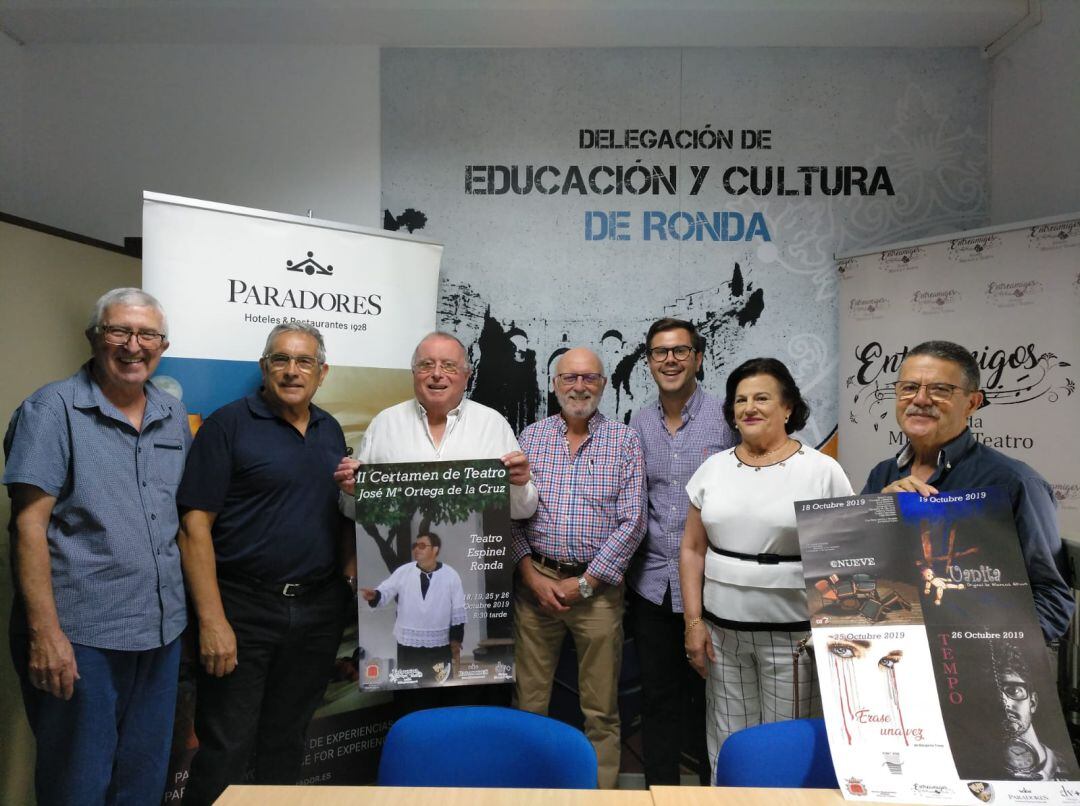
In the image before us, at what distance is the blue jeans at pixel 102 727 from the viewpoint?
2.03 meters

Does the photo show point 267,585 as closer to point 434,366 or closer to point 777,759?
point 434,366

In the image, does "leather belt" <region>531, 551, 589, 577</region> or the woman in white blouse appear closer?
the woman in white blouse

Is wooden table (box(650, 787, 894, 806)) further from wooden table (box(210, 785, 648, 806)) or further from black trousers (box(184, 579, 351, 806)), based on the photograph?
black trousers (box(184, 579, 351, 806))

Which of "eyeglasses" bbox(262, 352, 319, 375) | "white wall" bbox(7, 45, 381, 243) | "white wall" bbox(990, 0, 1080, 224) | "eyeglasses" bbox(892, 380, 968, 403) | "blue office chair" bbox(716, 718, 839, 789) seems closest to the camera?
"blue office chair" bbox(716, 718, 839, 789)

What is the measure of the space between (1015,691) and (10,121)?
498 centimetres

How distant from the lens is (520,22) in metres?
3.45

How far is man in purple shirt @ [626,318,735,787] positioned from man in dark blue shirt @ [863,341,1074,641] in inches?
37.1

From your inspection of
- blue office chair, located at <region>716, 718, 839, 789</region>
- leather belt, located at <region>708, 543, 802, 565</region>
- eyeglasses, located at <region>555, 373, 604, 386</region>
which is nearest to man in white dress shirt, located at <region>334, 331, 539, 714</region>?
eyeglasses, located at <region>555, 373, 604, 386</region>

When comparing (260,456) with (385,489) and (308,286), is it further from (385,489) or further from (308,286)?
(308,286)

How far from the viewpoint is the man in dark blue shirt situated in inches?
65.4

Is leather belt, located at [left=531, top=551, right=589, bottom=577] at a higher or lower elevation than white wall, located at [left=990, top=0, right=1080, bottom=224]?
lower

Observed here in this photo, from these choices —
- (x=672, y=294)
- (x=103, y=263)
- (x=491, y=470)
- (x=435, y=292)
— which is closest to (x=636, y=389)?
(x=672, y=294)

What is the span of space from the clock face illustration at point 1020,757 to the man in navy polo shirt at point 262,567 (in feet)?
6.67

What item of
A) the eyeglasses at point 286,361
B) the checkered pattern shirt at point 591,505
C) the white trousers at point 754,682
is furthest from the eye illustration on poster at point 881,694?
the eyeglasses at point 286,361
